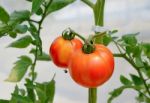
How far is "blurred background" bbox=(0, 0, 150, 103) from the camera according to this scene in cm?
205

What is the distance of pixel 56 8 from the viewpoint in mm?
679

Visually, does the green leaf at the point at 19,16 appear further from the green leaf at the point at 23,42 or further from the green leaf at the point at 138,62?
the green leaf at the point at 138,62

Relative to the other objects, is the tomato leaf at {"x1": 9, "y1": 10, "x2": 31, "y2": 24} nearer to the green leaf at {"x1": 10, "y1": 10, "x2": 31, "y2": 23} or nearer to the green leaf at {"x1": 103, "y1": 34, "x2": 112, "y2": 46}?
the green leaf at {"x1": 10, "y1": 10, "x2": 31, "y2": 23}

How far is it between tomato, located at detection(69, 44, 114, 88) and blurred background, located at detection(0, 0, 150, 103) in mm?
1426

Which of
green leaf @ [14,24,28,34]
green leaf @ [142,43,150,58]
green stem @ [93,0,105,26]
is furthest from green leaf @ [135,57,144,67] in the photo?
green leaf @ [14,24,28,34]

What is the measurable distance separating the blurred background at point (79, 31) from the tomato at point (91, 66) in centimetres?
143

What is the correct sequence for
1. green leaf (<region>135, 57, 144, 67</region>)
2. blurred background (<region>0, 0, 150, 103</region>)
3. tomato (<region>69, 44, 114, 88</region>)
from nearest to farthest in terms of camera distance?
tomato (<region>69, 44, 114, 88</region>) → green leaf (<region>135, 57, 144, 67</region>) → blurred background (<region>0, 0, 150, 103</region>)

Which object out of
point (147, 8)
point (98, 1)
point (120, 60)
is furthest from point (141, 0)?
point (98, 1)

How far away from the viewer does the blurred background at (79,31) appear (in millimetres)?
2051

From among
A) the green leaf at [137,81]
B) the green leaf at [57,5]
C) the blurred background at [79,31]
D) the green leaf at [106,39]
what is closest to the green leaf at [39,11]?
the green leaf at [57,5]

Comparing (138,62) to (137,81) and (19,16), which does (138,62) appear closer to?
(137,81)

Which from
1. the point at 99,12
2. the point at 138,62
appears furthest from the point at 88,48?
the point at 138,62

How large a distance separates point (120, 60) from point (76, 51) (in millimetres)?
1762

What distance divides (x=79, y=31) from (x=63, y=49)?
1947 mm
